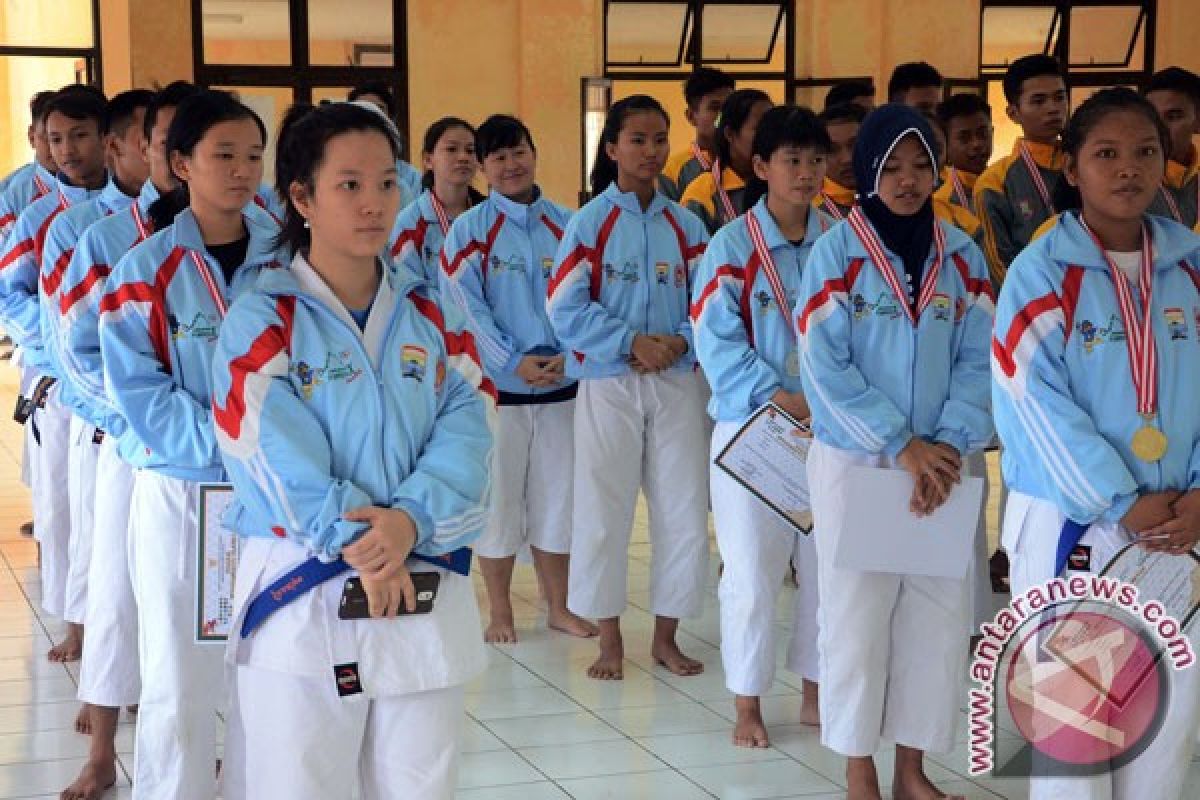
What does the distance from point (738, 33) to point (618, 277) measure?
9.56 meters

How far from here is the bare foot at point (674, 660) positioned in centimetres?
568

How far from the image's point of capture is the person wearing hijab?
4.16 m

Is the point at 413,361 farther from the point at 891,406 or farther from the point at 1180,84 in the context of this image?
the point at 1180,84

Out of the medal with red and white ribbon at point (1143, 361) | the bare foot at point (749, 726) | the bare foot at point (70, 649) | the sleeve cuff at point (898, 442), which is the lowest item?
the bare foot at point (70, 649)

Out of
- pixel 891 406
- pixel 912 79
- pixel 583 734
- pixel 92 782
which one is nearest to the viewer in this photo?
pixel 891 406

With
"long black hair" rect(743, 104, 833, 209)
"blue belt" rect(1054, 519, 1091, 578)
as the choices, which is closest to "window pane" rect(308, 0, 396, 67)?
"long black hair" rect(743, 104, 833, 209)

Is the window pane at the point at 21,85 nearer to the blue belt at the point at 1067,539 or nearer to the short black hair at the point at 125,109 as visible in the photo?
the short black hair at the point at 125,109

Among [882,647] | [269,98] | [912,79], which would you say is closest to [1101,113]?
[882,647]

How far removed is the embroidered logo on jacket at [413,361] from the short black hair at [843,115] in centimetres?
376

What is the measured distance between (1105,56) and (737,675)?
469 inches

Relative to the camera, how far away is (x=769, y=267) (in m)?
4.89

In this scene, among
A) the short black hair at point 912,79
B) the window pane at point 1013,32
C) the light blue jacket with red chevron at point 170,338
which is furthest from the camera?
the window pane at point 1013,32

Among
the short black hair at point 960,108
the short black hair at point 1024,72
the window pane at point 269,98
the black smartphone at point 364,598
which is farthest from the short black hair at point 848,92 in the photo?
the window pane at point 269,98

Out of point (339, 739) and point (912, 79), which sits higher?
point (912, 79)
